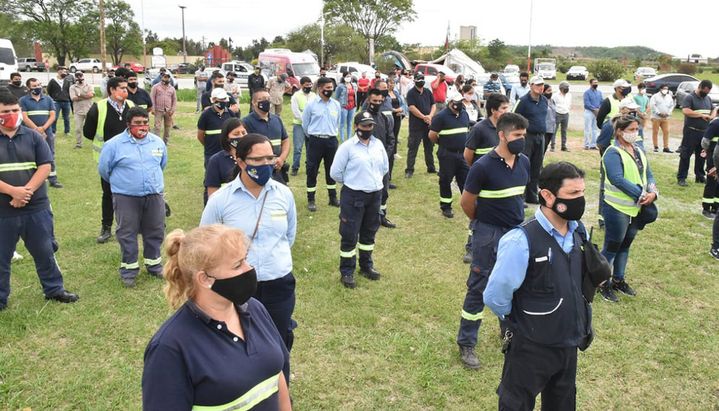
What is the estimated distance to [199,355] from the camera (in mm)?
1986

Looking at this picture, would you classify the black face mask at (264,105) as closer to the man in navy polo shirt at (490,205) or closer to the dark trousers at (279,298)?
the man in navy polo shirt at (490,205)

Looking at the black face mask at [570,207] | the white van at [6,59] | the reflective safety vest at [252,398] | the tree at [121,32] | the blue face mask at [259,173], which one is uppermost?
the tree at [121,32]

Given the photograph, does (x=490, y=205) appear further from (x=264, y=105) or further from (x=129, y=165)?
(x=129, y=165)

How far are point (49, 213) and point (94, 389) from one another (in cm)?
214

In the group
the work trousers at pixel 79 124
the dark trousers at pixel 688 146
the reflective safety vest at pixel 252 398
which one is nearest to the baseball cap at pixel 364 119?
the reflective safety vest at pixel 252 398

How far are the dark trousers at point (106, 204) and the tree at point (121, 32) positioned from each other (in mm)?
68726

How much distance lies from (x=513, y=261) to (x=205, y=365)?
1817mm

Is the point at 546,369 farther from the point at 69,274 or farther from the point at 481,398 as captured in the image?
the point at 69,274

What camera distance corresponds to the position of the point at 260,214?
3564 millimetres

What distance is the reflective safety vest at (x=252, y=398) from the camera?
2047 millimetres

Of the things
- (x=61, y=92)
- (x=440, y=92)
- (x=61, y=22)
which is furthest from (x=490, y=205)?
(x=61, y=22)

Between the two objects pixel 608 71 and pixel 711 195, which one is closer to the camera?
pixel 711 195

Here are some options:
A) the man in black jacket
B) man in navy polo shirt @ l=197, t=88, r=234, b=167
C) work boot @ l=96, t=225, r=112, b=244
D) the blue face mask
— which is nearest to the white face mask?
the blue face mask

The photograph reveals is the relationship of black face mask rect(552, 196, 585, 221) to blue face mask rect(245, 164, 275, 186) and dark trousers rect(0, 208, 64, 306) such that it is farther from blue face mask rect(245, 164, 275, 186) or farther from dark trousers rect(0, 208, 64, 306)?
dark trousers rect(0, 208, 64, 306)
